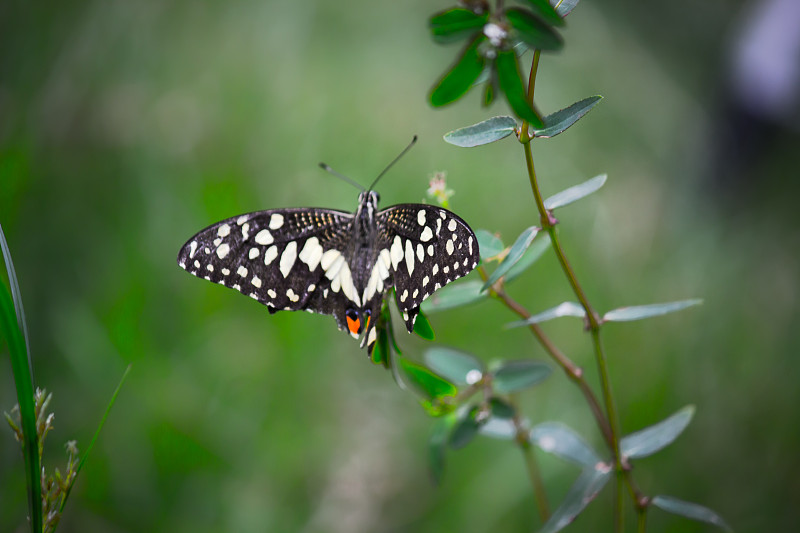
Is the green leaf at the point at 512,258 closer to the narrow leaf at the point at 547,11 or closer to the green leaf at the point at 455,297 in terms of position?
the green leaf at the point at 455,297

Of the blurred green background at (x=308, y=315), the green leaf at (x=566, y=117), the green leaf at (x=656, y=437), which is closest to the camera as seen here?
the green leaf at (x=566, y=117)

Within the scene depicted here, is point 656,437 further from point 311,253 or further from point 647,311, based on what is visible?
point 311,253

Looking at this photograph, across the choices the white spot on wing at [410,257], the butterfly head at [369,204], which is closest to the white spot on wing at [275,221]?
the butterfly head at [369,204]

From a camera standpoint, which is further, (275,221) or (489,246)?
(275,221)

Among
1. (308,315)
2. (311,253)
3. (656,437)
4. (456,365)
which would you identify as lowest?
(308,315)

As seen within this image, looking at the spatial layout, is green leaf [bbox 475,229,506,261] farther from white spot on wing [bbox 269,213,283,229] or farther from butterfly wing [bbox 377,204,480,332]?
white spot on wing [bbox 269,213,283,229]

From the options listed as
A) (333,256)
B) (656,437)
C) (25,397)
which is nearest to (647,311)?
(656,437)

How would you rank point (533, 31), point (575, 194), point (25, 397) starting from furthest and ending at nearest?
point (575, 194) → point (25, 397) → point (533, 31)
